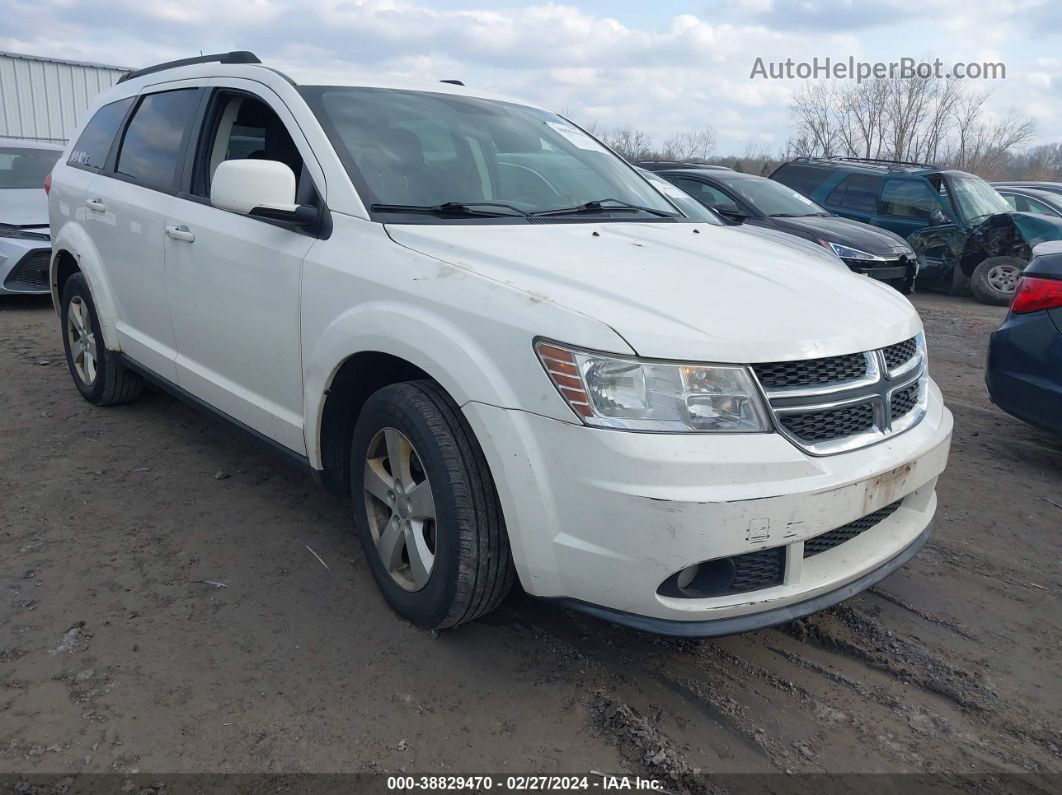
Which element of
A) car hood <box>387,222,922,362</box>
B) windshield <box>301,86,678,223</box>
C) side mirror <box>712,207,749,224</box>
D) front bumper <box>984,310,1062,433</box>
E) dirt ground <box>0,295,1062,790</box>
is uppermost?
windshield <box>301,86,678,223</box>

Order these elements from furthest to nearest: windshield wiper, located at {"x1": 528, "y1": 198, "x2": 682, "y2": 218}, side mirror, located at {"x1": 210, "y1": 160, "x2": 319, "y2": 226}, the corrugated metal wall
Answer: the corrugated metal wall
windshield wiper, located at {"x1": 528, "y1": 198, "x2": 682, "y2": 218}
side mirror, located at {"x1": 210, "y1": 160, "x2": 319, "y2": 226}

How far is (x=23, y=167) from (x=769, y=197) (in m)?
8.17

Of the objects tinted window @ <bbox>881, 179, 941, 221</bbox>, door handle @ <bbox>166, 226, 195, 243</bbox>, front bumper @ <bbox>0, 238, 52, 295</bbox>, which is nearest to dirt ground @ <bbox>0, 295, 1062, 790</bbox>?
door handle @ <bbox>166, 226, 195, 243</bbox>

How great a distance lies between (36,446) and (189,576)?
1.90 m

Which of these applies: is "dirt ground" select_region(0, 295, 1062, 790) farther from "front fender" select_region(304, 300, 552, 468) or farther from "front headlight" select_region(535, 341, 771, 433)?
"front headlight" select_region(535, 341, 771, 433)

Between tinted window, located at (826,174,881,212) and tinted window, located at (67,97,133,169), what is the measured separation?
940 cm

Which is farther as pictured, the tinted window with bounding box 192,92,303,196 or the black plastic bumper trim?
the tinted window with bounding box 192,92,303,196

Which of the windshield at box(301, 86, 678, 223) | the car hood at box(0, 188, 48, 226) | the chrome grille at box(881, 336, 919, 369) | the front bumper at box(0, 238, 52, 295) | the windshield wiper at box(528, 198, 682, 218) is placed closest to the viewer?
the chrome grille at box(881, 336, 919, 369)

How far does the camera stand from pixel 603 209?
11.1 feet

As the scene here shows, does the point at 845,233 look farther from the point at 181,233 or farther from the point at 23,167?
the point at 23,167

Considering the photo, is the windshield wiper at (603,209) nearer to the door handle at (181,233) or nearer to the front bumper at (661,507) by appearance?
the front bumper at (661,507)

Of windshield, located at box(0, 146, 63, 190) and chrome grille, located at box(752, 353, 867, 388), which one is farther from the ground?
windshield, located at box(0, 146, 63, 190)

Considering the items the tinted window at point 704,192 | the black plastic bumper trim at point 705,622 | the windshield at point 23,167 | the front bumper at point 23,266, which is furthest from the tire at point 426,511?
the windshield at point 23,167

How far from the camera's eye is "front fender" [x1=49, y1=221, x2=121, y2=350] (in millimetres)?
4426
